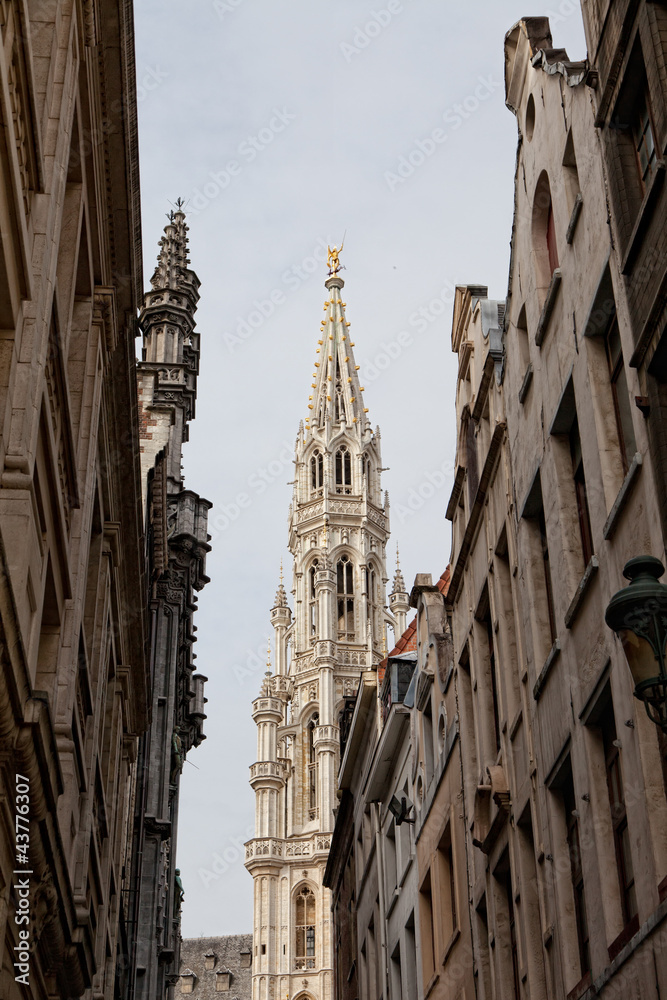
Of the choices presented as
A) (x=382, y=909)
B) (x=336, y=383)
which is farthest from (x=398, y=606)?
(x=382, y=909)

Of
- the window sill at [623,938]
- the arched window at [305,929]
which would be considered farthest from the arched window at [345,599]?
the window sill at [623,938]

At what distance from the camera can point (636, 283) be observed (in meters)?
12.4

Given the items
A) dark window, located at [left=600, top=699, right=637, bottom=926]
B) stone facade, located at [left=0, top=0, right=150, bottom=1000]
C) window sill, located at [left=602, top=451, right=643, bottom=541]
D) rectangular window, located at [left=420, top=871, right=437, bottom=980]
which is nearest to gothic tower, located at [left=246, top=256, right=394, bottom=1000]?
rectangular window, located at [left=420, top=871, right=437, bottom=980]

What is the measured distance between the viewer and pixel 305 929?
101 m

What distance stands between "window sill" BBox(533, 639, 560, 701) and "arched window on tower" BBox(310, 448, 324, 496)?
104966mm

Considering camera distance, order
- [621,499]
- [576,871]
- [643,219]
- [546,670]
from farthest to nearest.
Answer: [546,670] → [576,871] → [621,499] → [643,219]

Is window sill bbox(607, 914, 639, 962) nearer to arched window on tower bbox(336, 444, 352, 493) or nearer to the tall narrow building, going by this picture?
the tall narrow building

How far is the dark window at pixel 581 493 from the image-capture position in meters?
14.7

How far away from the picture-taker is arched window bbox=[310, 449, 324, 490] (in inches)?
4793

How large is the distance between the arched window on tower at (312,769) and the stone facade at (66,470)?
82.9 metres

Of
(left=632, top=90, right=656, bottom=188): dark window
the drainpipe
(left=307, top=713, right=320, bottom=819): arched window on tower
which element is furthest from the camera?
(left=307, top=713, right=320, bottom=819): arched window on tower

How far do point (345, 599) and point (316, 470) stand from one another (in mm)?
13793

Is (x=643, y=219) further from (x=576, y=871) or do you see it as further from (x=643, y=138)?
(x=576, y=871)

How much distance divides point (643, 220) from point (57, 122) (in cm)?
573
